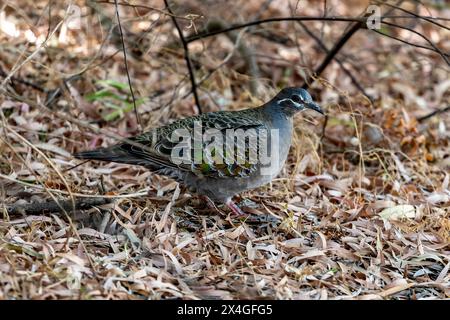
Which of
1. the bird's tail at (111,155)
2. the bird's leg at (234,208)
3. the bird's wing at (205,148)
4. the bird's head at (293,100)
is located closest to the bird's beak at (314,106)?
the bird's head at (293,100)

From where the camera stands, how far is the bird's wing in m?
5.43

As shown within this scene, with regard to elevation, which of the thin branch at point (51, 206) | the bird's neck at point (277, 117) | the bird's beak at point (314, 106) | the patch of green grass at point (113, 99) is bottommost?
the thin branch at point (51, 206)

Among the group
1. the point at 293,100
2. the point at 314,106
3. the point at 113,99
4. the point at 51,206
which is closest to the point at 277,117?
the point at 293,100

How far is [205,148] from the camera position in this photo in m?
5.50

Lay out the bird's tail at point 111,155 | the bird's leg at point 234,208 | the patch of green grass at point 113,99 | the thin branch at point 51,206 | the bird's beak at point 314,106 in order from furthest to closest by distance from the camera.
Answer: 1. the patch of green grass at point 113,99
2. the bird's beak at point 314,106
3. the bird's leg at point 234,208
4. the bird's tail at point 111,155
5. the thin branch at point 51,206

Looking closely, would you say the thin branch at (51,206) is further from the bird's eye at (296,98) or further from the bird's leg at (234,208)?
the bird's eye at (296,98)

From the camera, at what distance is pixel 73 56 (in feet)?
25.8

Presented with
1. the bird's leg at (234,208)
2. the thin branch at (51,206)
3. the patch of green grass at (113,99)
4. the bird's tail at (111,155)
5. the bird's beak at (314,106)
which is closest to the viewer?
the thin branch at (51,206)

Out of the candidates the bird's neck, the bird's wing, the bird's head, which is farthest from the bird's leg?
the bird's head

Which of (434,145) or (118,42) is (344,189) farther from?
(118,42)

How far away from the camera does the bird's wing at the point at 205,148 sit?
5.43 metres

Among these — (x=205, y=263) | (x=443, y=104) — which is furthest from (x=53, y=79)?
(x=443, y=104)

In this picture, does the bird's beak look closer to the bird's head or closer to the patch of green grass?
the bird's head

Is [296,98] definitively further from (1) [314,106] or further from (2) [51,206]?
(2) [51,206]
